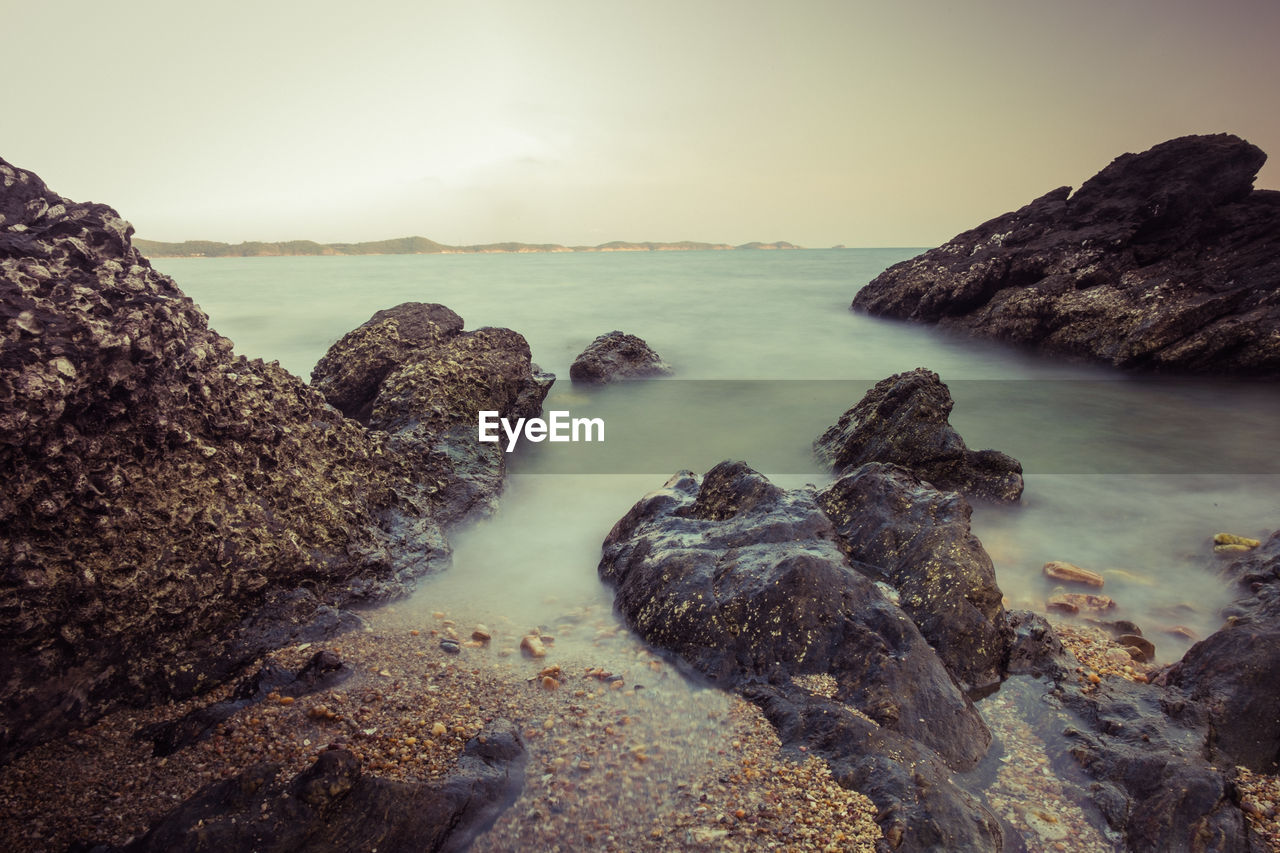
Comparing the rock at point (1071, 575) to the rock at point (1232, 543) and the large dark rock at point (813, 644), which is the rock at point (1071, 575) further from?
the large dark rock at point (813, 644)

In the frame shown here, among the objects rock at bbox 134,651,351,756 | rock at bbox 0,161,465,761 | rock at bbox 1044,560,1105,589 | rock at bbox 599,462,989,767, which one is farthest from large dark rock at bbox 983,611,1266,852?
rock at bbox 0,161,465,761

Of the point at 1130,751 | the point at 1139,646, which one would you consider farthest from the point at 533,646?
the point at 1139,646

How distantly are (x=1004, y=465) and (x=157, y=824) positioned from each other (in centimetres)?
607

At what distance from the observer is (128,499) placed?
2.84 m

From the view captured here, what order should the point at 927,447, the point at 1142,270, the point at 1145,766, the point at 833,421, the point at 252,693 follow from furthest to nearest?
the point at 1142,270 < the point at 833,421 < the point at 927,447 < the point at 252,693 < the point at 1145,766

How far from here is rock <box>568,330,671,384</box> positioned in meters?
10.2

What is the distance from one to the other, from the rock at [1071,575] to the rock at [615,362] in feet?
22.2

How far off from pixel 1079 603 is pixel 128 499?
5.11 m

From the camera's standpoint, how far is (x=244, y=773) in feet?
7.12

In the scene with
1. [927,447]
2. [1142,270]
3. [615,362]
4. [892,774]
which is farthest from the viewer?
[1142,270]

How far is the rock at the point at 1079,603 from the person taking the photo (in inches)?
160

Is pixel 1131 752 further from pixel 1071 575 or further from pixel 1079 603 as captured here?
pixel 1071 575

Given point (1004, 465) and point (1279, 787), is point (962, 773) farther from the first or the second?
point (1004, 465)

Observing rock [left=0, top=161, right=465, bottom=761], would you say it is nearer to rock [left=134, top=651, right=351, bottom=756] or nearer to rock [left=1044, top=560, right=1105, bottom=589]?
rock [left=134, top=651, right=351, bottom=756]
